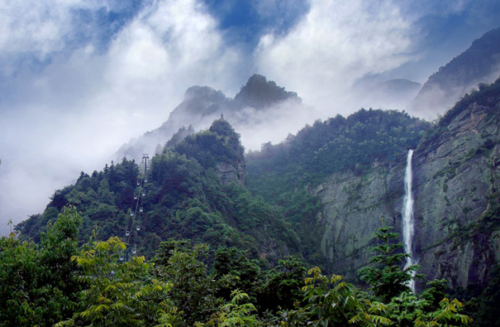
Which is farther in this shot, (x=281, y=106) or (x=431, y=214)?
(x=281, y=106)

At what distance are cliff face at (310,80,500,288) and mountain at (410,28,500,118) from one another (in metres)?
44.2

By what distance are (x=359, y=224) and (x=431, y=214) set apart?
12.5 metres

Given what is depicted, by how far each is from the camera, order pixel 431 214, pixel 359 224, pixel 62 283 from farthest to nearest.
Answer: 1. pixel 359 224
2. pixel 431 214
3. pixel 62 283

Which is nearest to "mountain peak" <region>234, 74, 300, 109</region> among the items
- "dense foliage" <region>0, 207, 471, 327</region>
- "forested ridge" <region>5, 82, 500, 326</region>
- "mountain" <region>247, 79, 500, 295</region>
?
"forested ridge" <region>5, 82, 500, 326</region>

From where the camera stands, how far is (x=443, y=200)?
47938 mm

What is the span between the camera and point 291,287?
16.5 meters

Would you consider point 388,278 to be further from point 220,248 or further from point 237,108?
point 237,108

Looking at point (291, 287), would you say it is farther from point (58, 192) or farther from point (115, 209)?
point (58, 192)

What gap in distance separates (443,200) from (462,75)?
7098 centimetres

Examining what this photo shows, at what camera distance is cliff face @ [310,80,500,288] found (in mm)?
38906

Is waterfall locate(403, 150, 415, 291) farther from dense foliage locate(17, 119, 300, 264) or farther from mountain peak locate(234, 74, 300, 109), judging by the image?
mountain peak locate(234, 74, 300, 109)

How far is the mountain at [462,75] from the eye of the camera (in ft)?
304

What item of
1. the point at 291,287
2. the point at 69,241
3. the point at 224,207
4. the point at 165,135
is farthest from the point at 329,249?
the point at 165,135

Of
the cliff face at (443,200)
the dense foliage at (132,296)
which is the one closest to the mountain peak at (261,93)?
the cliff face at (443,200)
